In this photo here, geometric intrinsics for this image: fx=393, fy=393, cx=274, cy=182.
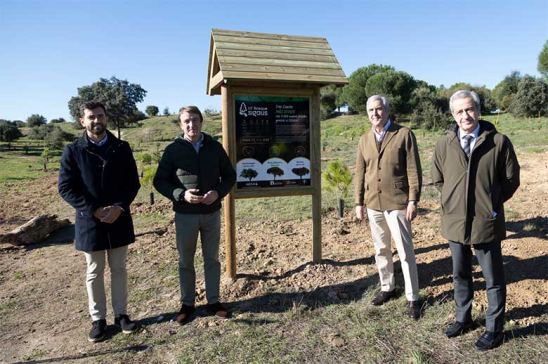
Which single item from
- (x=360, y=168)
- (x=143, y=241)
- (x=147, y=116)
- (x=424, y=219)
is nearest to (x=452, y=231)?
(x=360, y=168)

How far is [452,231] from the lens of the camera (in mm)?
3232

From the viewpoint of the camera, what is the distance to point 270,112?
4.80 metres

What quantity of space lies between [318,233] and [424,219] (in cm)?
278

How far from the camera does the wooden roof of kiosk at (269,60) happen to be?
4.55 meters

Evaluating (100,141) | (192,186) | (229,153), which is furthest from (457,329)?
(100,141)

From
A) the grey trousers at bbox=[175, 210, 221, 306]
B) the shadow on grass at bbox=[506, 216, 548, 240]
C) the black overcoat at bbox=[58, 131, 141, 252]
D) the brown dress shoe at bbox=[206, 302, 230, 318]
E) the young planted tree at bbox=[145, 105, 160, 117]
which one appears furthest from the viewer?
the young planted tree at bbox=[145, 105, 160, 117]

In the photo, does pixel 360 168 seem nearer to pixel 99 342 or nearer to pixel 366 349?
pixel 366 349

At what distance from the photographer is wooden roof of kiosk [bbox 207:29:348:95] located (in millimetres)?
4551

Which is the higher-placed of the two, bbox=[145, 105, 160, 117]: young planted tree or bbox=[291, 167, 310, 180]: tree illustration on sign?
bbox=[145, 105, 160, 117]: young planted tree

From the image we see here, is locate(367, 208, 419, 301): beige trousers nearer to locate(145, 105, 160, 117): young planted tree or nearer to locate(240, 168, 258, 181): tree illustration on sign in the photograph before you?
locate(240, 168, 258, 181): tree illustration on sign

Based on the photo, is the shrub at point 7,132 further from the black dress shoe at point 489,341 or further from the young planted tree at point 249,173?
the black dress shoe at point 489,341

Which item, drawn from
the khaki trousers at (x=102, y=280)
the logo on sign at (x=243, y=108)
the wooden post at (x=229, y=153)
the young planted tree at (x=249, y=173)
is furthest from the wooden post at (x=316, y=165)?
the khaki trousers at (x=102, y=280)

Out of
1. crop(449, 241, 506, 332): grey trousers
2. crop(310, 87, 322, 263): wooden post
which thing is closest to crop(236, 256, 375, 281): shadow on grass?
crop(310, 87, 322, 263): wooden post

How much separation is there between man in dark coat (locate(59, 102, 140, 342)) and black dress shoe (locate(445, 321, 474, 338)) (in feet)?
9.49
